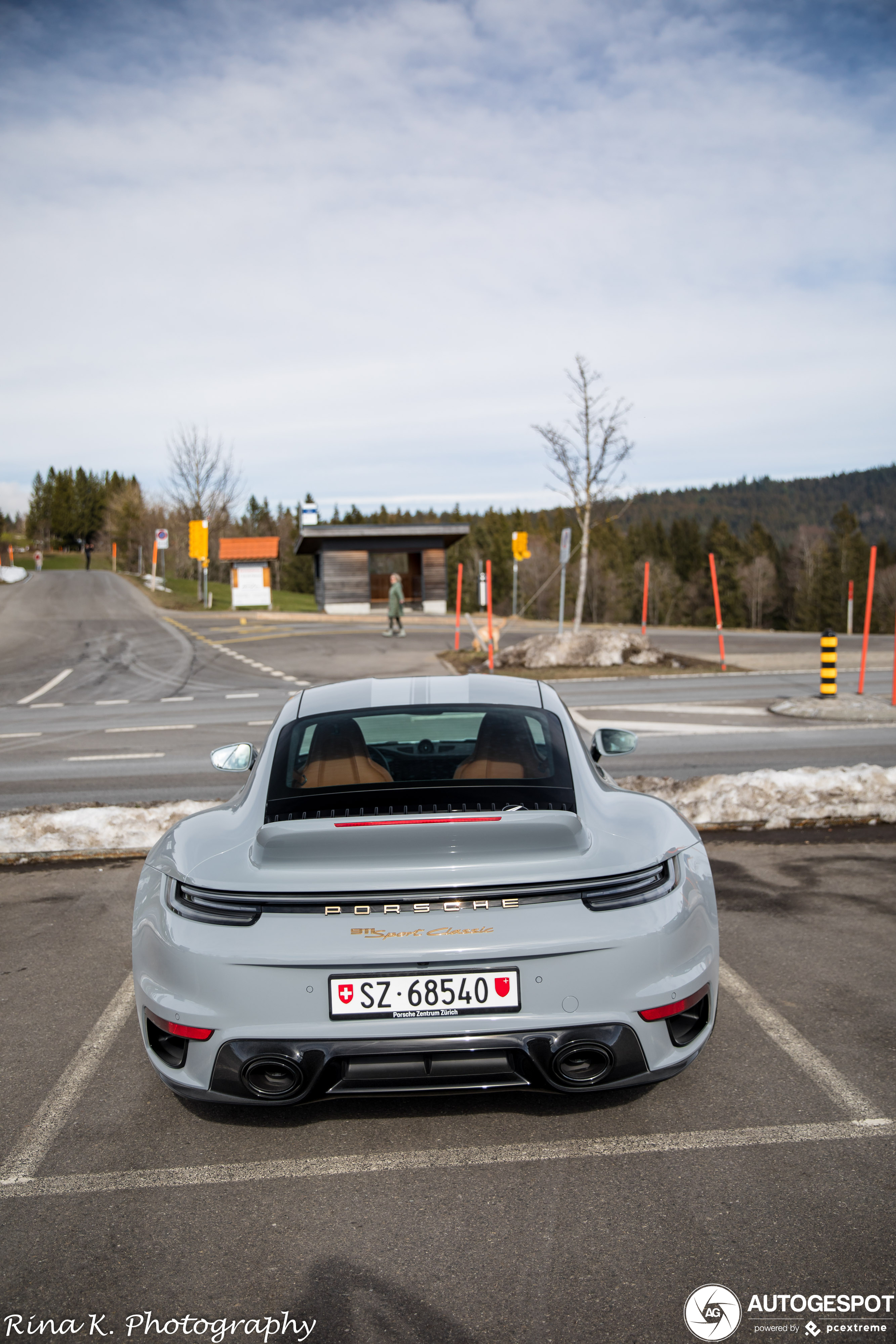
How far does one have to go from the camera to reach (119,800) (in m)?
8.73

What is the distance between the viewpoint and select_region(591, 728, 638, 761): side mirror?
4434 millimetres

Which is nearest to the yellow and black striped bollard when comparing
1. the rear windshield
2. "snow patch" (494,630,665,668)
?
"snow patch" (494,630,665,668)

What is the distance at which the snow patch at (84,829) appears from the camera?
21.0ft

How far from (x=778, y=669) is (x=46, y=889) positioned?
20106 mm

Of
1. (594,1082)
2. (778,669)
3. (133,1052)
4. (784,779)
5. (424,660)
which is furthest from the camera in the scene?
(424,660)

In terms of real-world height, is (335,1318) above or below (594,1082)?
below

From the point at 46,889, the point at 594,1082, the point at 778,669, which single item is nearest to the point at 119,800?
the point at 46,889

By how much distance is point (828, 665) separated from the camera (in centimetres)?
1486

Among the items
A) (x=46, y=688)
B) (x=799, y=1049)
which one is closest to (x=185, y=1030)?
(x=799, y=1049)

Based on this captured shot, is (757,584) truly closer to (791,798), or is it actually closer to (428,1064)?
(791,798)

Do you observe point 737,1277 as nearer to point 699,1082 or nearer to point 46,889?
point 699,1082

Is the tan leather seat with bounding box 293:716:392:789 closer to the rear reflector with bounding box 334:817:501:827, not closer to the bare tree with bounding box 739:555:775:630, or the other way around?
the rear reflector with bounding box 334:817:501:827

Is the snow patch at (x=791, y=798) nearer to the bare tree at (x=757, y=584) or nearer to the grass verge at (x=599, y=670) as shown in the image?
the grass verge at (x=599, y=670)

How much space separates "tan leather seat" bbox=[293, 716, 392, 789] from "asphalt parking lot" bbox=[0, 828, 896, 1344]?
1.10 metres
